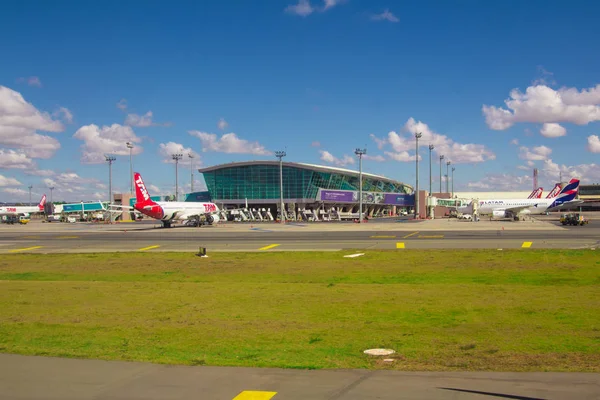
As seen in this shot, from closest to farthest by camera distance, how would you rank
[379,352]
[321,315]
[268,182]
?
[379,352], [321,315], [268,182]

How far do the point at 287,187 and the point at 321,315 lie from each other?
145 metres

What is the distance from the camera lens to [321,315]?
16375 mm

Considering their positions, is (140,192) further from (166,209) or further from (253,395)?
(253,395)

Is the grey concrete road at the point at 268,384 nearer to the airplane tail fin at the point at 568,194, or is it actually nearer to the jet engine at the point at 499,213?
the jet engine at the point at 499,213

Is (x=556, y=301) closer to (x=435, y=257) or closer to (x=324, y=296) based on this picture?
(x=324, y=296)

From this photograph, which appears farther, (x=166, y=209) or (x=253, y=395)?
(x=166, y=209)

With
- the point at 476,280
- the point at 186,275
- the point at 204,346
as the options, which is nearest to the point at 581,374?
the point at 204,346

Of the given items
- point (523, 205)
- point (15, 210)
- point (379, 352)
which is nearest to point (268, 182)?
point (523, 205)

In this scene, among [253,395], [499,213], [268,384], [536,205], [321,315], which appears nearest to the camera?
[253,395]

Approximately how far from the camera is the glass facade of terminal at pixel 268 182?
524 ft

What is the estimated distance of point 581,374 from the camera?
31.1 feet

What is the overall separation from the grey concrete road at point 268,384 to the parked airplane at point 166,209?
73299 mm

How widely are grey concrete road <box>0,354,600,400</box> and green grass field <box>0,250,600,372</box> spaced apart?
0.68m

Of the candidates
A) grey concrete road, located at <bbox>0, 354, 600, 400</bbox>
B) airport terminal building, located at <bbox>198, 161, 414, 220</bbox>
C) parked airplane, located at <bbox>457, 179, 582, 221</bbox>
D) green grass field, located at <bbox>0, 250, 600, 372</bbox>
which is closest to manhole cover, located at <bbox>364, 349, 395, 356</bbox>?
green grass field, located at <bbox>0, 250, 600, 372</bbox>
